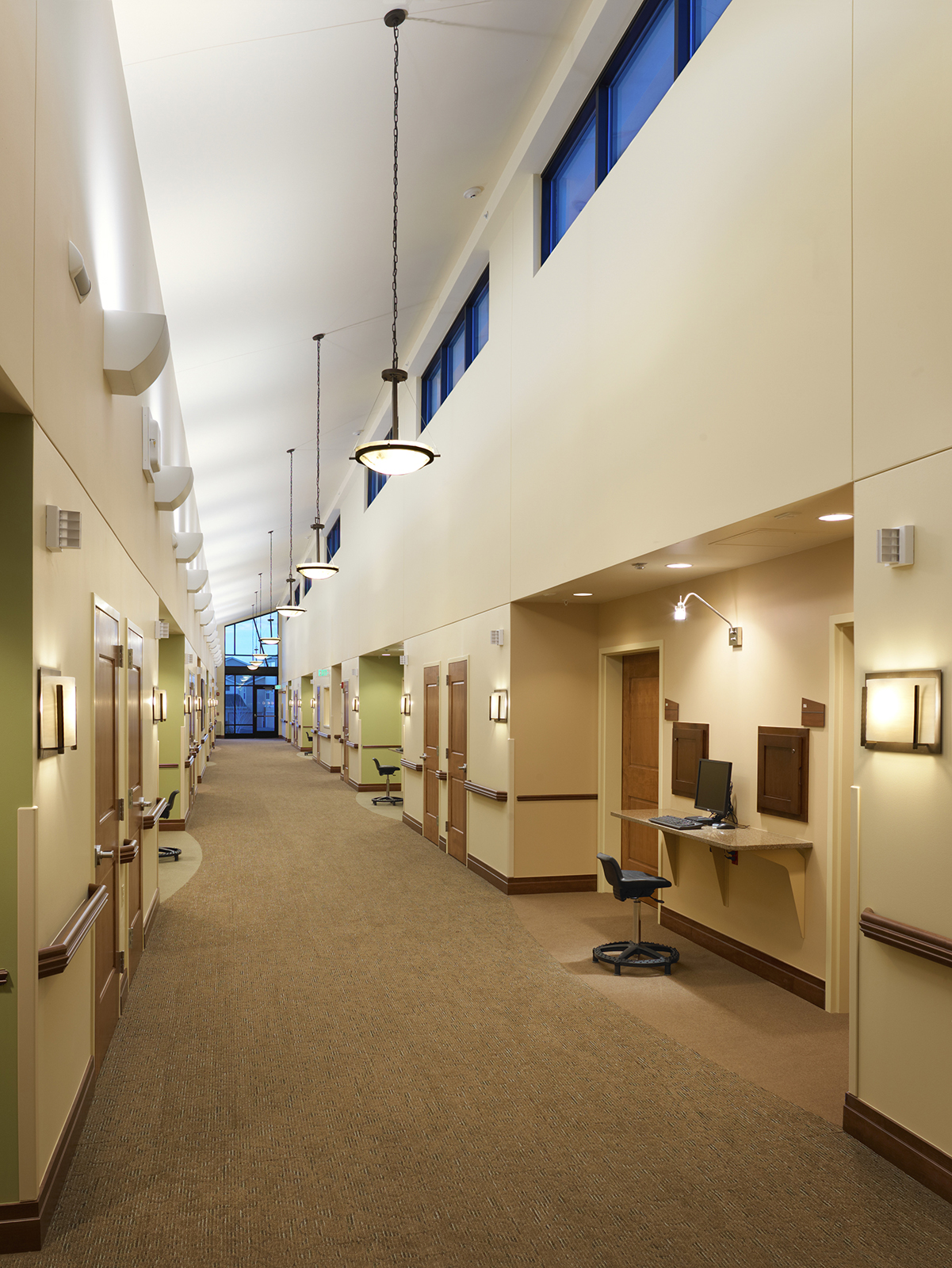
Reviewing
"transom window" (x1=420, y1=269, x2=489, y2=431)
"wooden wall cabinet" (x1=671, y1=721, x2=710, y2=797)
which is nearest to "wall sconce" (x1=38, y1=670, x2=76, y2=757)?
"wooden wall cabinet" (x1=671, y1=721, x2=710, y2=797)

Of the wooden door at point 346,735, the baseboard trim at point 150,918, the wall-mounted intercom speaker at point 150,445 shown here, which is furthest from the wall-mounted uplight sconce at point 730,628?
the wooden door at point 346,735

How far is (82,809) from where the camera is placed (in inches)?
145

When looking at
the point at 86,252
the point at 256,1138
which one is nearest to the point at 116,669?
the point at 86,252

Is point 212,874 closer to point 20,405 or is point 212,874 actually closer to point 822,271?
point 20,405

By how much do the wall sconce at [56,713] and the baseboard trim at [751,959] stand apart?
4.08 m

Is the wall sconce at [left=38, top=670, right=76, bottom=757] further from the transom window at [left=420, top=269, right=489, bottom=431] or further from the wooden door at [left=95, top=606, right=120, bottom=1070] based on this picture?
the transom window at [left=420, top=269, right=489, bottom=431]

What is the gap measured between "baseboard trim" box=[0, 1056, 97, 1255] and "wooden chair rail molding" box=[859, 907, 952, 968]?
9.61 ft

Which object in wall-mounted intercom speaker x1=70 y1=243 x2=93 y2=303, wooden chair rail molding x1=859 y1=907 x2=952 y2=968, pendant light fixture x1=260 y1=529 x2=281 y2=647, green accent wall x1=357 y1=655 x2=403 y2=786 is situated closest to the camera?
wooden chair rail molding x1=859 y1=907 x2=952 y2=968

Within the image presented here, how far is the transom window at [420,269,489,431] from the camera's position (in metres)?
9.02

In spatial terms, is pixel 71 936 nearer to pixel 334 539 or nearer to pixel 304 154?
pixel 304 154

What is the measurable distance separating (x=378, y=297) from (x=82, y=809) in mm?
6460

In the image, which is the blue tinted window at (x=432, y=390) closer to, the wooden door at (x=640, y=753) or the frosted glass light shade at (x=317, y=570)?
the frosted glass light shade at (x=317, y=570)

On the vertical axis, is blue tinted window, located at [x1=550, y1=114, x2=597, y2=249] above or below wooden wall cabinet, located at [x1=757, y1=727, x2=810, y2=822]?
above

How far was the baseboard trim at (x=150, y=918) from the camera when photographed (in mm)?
6203
